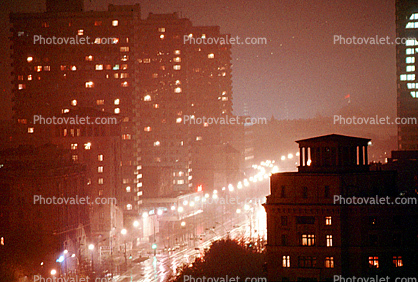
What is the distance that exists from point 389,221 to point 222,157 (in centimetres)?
10046

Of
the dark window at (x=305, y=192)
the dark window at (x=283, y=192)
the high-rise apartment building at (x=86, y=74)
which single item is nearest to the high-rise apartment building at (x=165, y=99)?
the high-rise apartment building at (x=86, y=74)

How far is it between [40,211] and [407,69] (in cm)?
7797

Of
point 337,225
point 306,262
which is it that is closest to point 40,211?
point 306,262

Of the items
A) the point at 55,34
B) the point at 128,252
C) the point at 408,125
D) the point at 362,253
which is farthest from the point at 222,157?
the point at 362,253

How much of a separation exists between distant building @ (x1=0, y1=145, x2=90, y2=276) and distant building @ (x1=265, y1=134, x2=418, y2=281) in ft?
103

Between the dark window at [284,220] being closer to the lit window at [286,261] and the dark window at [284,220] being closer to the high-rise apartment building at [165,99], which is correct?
the lit window at [286,261]

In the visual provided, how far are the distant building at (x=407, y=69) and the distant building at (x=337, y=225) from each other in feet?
237

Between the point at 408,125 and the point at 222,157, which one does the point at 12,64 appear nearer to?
the point at 222,157

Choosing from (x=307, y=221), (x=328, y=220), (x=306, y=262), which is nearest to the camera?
(x=306, y=262)

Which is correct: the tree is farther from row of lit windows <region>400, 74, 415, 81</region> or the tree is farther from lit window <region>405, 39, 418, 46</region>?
lit window <region>405, 39, 418, 46</region>

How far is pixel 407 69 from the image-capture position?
435ft

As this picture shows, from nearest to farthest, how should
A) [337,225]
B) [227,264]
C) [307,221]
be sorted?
1. [337,225]
2. [307,221]
3. [227,264]

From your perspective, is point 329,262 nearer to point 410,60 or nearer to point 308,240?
point 308,240

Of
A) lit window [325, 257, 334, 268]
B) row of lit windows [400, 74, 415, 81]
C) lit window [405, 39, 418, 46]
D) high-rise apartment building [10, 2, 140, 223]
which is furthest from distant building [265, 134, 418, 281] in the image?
lit window [405, 39, 418, 46]
